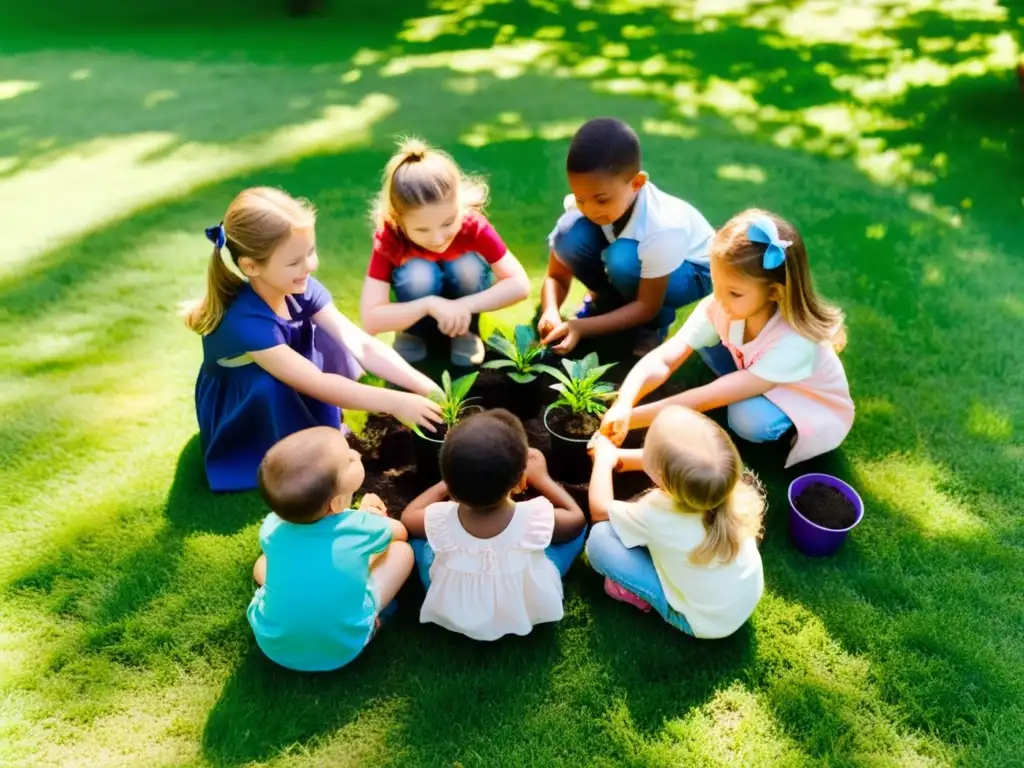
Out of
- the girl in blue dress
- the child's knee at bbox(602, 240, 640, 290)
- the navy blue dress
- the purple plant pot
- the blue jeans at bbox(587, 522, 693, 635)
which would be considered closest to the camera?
the blue jeans at bbox(587, 522, 693, 635)

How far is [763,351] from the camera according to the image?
9.28ft

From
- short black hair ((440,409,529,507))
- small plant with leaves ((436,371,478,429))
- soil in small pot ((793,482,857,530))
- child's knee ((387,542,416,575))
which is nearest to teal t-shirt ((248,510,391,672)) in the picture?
child's knee ((387,542,416,575))

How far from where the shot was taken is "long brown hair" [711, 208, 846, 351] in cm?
260

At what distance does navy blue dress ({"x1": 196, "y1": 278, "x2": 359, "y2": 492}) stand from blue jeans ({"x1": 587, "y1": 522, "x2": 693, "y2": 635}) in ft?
4.30

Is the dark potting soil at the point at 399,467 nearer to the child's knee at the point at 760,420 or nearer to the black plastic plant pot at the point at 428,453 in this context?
the black plastic plant pot at the point at 428,453

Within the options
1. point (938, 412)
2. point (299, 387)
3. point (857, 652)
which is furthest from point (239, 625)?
point (938, 412)

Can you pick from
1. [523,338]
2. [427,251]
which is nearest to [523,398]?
[523,338]

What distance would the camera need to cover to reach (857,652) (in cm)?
242

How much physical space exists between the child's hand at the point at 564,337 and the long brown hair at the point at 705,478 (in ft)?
3.69

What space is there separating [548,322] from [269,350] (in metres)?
1.32

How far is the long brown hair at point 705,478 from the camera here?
2096 millimetres

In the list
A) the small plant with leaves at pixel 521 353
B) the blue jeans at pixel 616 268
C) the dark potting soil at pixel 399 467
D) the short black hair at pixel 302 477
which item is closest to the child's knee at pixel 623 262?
the blue jeans at pixel 616 268

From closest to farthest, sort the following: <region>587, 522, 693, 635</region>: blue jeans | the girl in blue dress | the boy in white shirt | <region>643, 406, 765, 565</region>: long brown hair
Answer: <region>643, 406, 765, 565</region>: long brown hair
<region>587, 522, 693, 635</region>: blue jeans
the girl in blue dress
the boy in white shirt

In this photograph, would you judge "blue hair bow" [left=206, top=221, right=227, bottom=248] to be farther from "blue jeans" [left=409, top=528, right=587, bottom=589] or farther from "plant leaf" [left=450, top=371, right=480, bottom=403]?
"blue jeans" [left=409, top=528, right=587, bottom=589]
